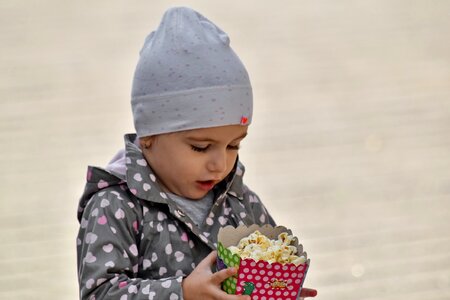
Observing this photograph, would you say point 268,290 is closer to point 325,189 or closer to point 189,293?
point 189,293

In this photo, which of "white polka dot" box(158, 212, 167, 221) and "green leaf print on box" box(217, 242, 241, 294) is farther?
"white polka dot" box(158, 212, 167, 221)

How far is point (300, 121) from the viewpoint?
224 inches

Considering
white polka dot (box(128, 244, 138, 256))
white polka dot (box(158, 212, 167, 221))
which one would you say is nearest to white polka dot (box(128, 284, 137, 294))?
white polka dot (box(128, 244, 138, 256))

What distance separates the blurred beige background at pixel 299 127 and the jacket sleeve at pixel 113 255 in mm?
1777

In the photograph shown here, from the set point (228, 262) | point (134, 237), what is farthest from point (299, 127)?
point (228, 262)

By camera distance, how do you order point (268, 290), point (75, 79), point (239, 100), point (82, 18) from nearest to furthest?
1. point (268, 290)
2. point (239, 100)
3. point (75, 79)
4. point (82, 18)

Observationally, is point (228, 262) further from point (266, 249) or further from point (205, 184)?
point (205, 184)

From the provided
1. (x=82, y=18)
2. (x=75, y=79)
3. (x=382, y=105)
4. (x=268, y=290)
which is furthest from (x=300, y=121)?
(x=268, y=290)

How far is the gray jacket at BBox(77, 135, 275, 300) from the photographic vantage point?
95.3 inches

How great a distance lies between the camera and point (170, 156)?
2555 mm

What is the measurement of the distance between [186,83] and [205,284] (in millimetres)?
463

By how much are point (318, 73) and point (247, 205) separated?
3523 millimetres

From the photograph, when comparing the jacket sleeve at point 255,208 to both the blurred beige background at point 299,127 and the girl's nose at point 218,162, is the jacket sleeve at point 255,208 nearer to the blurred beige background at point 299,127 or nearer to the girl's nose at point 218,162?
the girl's nose at point 218,162

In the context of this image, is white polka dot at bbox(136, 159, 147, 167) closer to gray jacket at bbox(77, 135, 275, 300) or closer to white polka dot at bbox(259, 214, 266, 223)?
gray jacket at bbox(77, 135, 275, 300)
